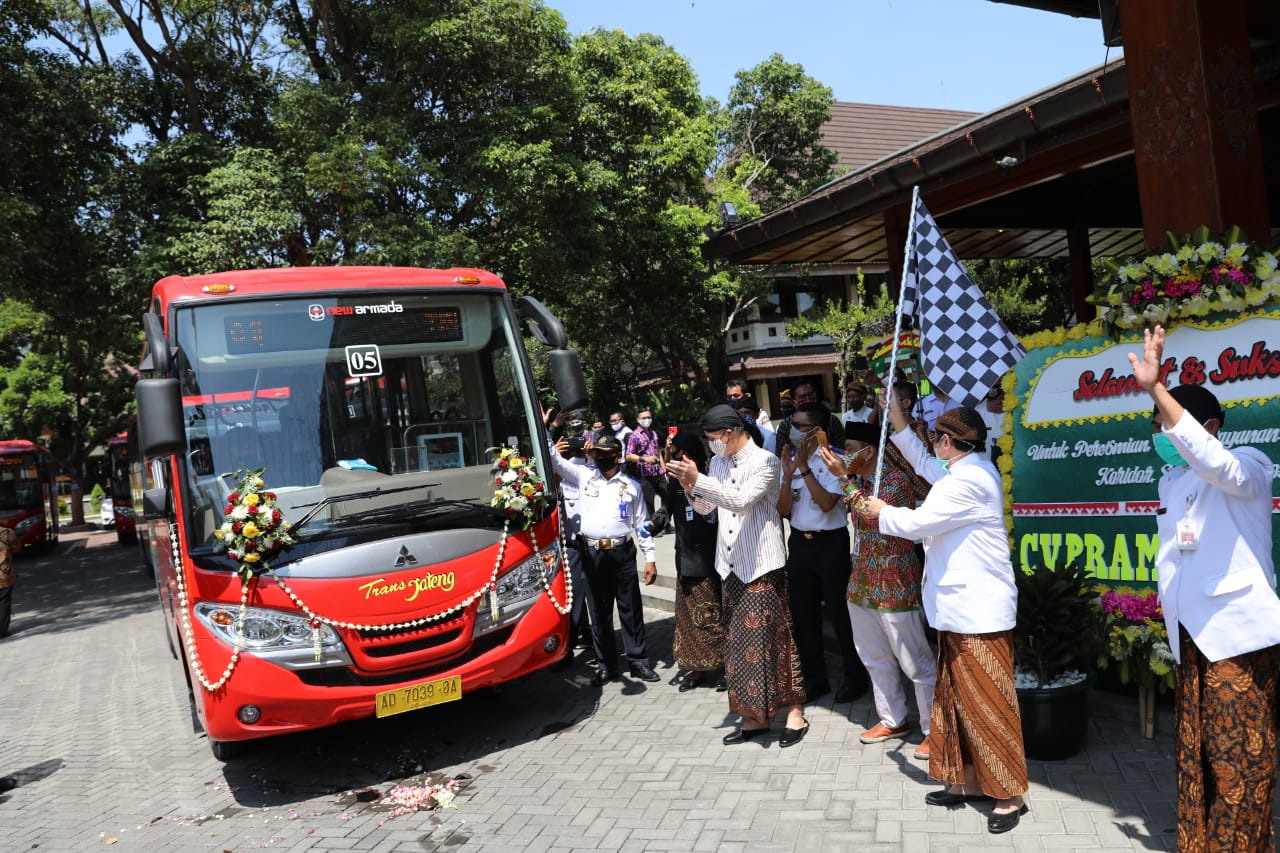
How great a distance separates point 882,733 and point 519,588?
2.33 metres

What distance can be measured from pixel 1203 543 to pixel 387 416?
433cm

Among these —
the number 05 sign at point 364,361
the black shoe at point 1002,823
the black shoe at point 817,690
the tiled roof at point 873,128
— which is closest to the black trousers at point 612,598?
the black shoe at point 817,690

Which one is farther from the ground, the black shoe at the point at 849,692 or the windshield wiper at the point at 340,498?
the windshield wiper at the point at 340,498

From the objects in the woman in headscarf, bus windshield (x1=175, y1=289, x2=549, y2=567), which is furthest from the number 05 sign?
the woman in headscarf

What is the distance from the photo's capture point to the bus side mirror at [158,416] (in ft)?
15.8

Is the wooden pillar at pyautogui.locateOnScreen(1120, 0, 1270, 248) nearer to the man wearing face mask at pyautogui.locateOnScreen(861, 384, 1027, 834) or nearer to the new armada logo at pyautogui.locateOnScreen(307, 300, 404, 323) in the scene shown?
the man wearing face mask at pyautogui.locateOnScreen(861, 384, 1027, 834)

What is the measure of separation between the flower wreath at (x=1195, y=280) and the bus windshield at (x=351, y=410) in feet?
11.7

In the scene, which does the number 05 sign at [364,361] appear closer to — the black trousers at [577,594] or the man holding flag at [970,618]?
the black trousers at [577,594]

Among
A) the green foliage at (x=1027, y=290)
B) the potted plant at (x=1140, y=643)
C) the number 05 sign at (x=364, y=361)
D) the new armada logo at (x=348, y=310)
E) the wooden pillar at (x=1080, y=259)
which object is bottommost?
the potted plant at (x=1140, y=643)

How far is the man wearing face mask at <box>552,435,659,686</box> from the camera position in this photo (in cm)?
661

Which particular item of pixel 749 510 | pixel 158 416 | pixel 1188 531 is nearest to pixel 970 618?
pixel 1188 531

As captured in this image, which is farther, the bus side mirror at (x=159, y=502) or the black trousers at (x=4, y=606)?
the black trousers at (x=4, y=606)

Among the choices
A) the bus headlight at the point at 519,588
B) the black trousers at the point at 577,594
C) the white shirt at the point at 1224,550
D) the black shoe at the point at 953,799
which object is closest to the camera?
the white shirt at the point at 1224,550

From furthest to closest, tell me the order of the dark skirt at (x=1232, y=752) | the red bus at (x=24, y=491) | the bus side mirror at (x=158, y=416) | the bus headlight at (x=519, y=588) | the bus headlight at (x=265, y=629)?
the red bus at (x=24, y=491) < the bus headlight at (x=519, y=588) < the bus headlight at (x=265, y=629) < the bus side mirror at (x=158, y=416) < the dark skirt at (x=1232, y=752)
